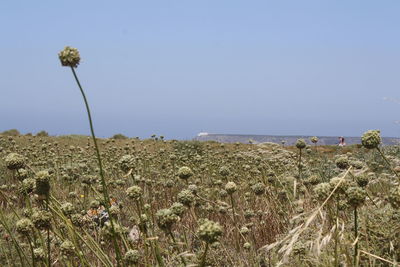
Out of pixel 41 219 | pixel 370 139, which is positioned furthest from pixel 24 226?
pixel 370 139

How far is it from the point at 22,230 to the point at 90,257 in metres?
1.55

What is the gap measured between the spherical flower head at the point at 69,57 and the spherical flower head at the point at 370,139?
1784 mm

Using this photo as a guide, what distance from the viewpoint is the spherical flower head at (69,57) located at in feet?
6.93

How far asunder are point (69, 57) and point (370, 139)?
6.10ft

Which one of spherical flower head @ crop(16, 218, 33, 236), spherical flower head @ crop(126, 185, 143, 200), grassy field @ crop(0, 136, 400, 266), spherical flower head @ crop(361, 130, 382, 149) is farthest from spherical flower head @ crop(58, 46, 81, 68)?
spherical flower head @ crop(361, 130, 382, 149)

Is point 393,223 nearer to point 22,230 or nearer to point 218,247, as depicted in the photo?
point 218,247

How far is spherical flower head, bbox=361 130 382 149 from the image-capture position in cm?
274

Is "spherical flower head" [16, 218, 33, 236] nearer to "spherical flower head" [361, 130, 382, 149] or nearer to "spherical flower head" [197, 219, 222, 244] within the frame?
"spherical flower head" [197, 219, 222, 244]

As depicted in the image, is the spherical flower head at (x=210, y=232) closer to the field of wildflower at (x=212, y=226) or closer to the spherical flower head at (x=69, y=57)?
the field of wildflower at (x=212, y=226)

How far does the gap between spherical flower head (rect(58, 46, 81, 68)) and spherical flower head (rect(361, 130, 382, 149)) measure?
1.78 m

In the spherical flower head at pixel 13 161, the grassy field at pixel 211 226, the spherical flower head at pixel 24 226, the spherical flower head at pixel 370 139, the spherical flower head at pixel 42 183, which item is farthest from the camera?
the spherical flower head at pixel 13 161

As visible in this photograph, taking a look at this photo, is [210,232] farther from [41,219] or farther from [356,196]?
[41,219]

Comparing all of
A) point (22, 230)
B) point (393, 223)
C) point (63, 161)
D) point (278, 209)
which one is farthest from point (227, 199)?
point (63, 161)

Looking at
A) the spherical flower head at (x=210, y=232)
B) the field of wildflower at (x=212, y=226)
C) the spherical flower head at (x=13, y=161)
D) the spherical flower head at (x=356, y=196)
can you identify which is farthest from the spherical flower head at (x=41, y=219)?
the spherical flower head at (x=356, y=196)
